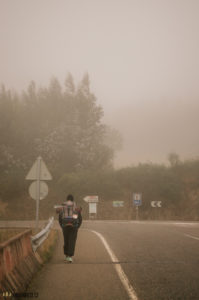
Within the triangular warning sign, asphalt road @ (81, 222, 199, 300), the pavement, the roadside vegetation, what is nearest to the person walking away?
the pavement

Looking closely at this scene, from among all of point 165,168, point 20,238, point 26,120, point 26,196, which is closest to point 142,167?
point 165,168

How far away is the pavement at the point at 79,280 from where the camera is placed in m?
5.66

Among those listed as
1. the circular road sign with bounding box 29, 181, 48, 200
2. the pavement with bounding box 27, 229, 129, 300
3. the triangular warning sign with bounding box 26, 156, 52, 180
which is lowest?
the pavement with bounding box 27, 229, 129, 300

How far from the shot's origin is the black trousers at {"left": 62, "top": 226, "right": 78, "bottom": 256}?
29.3 ft

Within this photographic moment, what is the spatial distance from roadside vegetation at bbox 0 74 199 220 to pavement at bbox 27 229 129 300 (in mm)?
30441

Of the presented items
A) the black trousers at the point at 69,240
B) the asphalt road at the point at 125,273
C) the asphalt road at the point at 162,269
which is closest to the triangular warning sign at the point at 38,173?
the asphalt road at the point at 125,273

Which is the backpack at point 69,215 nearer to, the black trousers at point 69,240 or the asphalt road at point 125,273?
the black trousers at point 69,240

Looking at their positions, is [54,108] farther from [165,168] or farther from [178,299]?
[178,299]

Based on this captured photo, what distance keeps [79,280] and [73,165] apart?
45.2 meters

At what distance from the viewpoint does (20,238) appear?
688cm

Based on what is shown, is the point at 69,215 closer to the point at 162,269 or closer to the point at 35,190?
the point at 35,190

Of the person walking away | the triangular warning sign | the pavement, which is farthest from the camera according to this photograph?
the triangular warning sign

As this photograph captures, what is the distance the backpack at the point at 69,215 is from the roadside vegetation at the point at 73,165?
98.4 feet

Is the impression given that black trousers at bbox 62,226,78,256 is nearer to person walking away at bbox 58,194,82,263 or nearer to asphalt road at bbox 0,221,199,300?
person walking away at bbox 58,194,82,263
